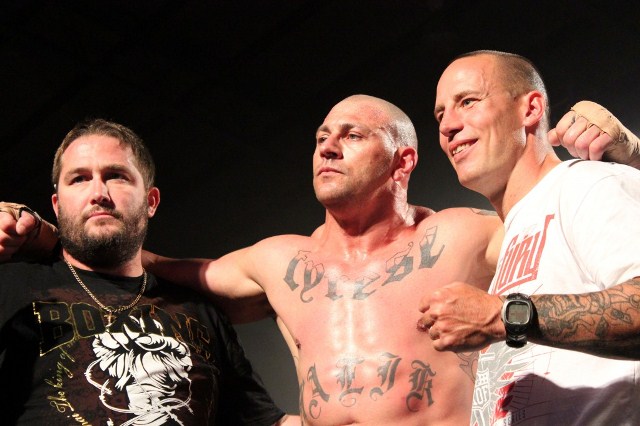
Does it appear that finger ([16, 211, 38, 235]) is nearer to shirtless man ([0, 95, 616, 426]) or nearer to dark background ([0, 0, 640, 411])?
shirtless man ([0, 95, 616, 426])

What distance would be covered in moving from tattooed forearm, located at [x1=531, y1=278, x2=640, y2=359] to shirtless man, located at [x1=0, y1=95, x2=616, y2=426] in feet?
Result: 2.65

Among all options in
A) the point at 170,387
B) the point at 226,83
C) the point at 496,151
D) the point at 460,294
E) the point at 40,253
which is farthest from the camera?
the point at 226,83

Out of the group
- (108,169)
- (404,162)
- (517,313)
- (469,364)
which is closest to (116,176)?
(108,169)

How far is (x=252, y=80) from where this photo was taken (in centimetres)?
294

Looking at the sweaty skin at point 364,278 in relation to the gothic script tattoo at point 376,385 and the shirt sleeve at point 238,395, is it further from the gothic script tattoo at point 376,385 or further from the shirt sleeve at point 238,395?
the shirt sleeve at point 238,395

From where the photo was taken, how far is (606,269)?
1.16 metres

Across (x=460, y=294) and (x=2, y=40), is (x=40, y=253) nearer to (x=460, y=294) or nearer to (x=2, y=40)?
(x=2, y=40)

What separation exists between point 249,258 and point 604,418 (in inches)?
51.4

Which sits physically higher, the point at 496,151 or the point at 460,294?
the point at 496,151

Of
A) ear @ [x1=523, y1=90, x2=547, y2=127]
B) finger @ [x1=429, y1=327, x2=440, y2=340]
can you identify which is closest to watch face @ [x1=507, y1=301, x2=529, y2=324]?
finger @ [x1=429, y1=327, x2=440, y2=340]

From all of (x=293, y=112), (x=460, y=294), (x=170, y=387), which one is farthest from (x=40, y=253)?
(x=460, y=294)

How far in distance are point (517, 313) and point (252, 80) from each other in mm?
1996

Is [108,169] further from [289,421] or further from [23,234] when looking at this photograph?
[289,421]

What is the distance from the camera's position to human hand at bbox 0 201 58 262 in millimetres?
1917
